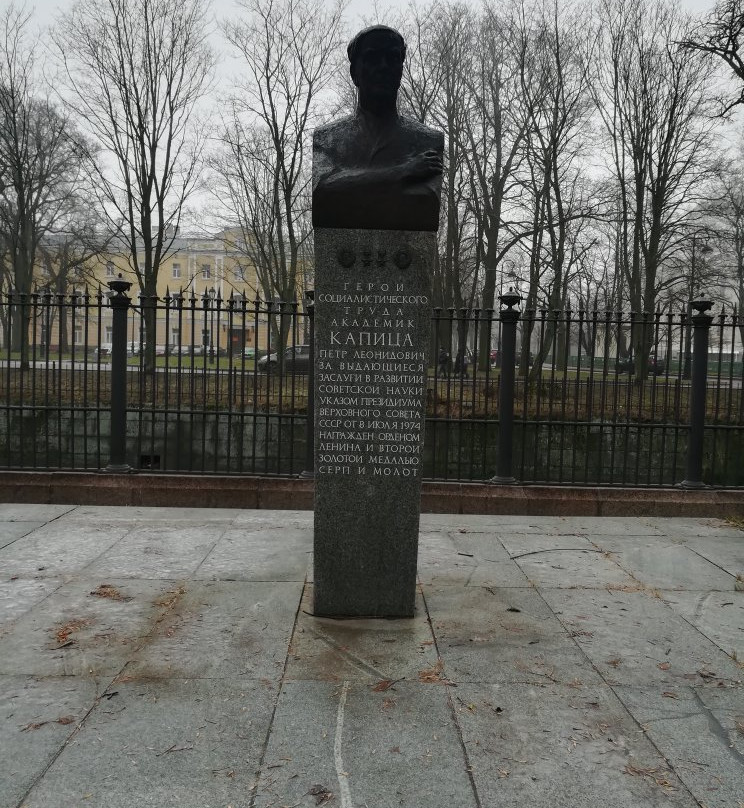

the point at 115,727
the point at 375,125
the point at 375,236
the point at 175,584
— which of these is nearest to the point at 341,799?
the point at 115,727

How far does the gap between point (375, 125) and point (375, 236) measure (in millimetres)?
752

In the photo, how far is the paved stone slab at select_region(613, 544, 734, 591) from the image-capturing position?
5.08 meters

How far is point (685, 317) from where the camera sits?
8109mm

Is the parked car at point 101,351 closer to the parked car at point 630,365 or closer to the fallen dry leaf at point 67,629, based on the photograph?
the fallen dry leaf at point 67,629

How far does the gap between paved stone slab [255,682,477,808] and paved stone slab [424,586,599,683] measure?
388 millimetres

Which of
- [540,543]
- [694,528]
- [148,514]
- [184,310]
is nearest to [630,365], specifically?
[694,528]

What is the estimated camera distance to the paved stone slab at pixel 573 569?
505 cm

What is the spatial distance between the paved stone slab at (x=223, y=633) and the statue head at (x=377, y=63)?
132 inches

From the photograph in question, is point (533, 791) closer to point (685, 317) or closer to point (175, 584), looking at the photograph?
point (175, 584)

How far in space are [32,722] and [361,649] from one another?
5.48ft

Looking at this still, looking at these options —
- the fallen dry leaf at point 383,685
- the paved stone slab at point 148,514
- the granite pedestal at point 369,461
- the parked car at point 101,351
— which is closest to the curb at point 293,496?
the paved stone slab at point 148,514

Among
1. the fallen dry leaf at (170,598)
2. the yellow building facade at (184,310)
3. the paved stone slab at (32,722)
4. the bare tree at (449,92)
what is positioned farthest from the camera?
the bare tree at (449,92)

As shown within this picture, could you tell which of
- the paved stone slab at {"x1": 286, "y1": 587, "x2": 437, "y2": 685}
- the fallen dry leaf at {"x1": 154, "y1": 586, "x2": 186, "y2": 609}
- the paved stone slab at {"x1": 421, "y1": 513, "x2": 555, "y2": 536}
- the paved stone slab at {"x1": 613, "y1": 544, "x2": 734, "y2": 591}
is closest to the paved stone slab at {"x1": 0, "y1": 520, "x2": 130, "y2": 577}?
the fallen dry leaf at {"x1": 154, "y1": 586, "x2": 186, "y2": 609}

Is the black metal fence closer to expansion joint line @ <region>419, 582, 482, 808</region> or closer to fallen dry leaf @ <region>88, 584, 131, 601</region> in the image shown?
fallen dry leaf @ <region>88, 584, 131, 601</region>
